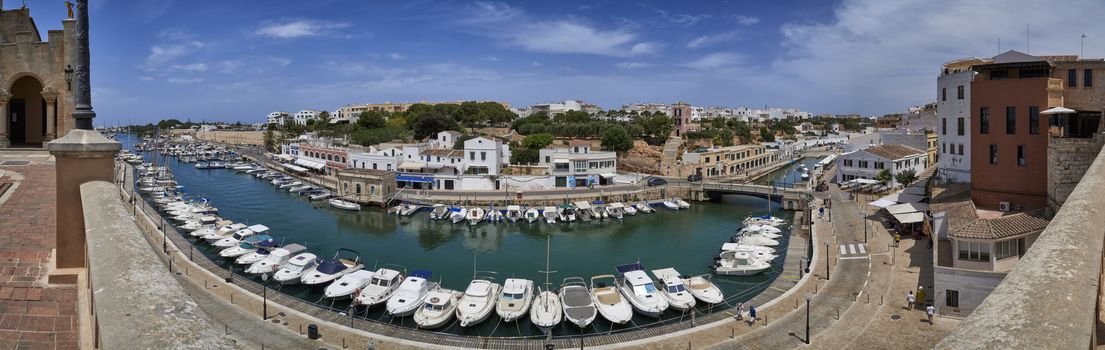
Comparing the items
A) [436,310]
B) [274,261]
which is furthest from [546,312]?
[274,261]

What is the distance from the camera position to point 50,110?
554cm

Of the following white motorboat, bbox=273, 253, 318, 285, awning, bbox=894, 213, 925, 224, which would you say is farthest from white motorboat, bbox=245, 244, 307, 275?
awning, bbox=894, 213, 925, 224

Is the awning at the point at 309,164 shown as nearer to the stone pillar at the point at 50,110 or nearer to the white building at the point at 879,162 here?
the white building at the point at 879,162

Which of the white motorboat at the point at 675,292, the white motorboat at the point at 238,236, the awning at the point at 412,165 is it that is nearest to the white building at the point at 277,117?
the awning at the point at 412,165

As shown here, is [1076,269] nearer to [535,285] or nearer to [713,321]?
[713,321]

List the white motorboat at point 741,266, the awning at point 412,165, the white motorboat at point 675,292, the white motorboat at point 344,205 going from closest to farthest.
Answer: the white motorboat at point 675,292 < the white motorboat at point 741,266 < the white motorboat at point 344,205 < the awning at point 412,165

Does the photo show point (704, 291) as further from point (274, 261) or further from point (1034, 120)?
point (274, 261)

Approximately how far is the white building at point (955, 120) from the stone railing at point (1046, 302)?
1917 cm

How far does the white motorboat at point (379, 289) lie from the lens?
1506 cm

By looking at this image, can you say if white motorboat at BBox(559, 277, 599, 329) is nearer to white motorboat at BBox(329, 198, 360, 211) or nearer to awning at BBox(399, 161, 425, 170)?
white motorboat at BBox(329, 198, 360, 211)

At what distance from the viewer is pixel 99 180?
351 cm

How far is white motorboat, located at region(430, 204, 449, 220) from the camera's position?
3008cm

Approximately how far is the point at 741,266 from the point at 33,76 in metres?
18.3

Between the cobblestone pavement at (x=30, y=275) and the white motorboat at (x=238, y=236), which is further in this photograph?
the white motorboat at (x=238, y=236)
